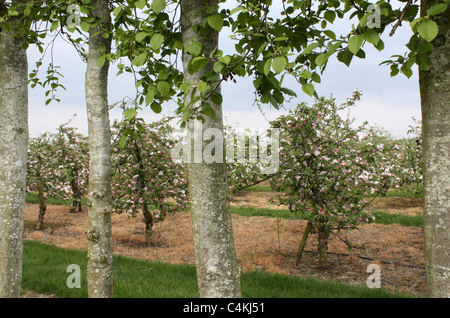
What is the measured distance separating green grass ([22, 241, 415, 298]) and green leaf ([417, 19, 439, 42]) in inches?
204

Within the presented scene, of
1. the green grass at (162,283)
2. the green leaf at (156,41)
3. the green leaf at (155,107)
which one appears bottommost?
the green grass at (162,283)

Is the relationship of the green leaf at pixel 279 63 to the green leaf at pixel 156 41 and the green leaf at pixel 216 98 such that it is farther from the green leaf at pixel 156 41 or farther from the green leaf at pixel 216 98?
the green leaf at pixel 156 41

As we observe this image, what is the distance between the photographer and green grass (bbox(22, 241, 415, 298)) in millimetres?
6430

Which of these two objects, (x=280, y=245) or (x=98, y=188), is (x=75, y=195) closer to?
(x=280, y=245)

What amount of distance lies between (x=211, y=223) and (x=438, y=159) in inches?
76.2

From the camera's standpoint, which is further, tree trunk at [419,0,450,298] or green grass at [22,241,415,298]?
green grass at [22,241,415,298]

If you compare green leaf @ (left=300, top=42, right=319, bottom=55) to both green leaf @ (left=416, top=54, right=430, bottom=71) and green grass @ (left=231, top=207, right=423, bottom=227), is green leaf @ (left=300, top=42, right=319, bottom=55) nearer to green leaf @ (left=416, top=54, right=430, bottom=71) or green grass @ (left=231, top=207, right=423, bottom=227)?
green leaf @ (left=416, top=54, right=430, bottom=71)

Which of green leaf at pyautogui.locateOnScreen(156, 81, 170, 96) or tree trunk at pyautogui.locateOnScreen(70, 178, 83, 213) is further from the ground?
green leaf at pyautogui.locateOnScreen(156, 81, 170, 96)

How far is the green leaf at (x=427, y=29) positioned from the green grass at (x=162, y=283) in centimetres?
519

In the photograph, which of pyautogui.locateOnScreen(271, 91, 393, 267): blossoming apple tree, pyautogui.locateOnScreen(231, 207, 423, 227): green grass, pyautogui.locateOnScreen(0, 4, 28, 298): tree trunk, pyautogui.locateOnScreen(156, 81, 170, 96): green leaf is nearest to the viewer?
pyautogui.locateOnScreen(156, 81, 170, 96): green leaf

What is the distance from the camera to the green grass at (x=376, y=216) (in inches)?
556

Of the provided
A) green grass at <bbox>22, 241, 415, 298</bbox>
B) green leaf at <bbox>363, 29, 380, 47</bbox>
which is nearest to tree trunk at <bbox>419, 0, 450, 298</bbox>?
green leaf at <bbox>363, 29, 380, 47</bbox>

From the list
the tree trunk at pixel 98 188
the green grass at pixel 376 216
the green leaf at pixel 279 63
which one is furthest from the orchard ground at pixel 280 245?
the green leaf at pixel 279 63
